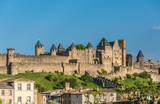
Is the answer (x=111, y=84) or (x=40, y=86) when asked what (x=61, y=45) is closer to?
(x=111, y=84)

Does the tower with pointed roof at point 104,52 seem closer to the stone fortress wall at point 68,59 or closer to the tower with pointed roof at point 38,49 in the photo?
the stone fortress wall at point 68,59

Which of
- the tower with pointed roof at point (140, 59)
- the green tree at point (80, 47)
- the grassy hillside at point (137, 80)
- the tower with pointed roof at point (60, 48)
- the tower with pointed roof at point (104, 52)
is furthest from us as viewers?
the tower with pointed roof at point (140, 59)

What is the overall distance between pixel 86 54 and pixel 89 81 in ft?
47.3

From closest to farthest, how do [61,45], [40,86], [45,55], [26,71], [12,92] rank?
[12,92] < [40,86] < [26,71] < [45,55] < [61,45]

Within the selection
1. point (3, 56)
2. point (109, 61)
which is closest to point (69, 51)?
point (109, 61)

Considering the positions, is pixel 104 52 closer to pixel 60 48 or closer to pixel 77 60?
pixel 60 48

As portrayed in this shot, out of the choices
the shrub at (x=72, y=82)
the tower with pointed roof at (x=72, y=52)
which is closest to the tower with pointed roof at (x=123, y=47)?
the tower with pointed roof at (x=72, y=52)

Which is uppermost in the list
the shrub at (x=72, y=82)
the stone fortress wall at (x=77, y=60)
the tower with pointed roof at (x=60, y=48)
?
the tower with pointed roof at (x=60, y=48)

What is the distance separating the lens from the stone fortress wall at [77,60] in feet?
326

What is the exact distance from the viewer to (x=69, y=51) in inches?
4405

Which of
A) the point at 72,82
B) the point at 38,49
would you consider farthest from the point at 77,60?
the point at 72,82

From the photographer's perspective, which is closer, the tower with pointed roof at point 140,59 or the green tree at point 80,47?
the green tree at point 80,47

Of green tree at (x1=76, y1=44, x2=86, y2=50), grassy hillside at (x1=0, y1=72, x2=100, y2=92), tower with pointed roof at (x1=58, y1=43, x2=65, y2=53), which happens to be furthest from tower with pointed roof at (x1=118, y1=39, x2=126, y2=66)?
grassy hillside at (x1=0, y1=72, x2=100, y2=92)

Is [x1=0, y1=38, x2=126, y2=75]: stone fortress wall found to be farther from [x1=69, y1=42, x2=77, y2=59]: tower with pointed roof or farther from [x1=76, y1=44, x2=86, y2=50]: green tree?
[x1=76, y1=44, x2=86, y2=50]: green tree
